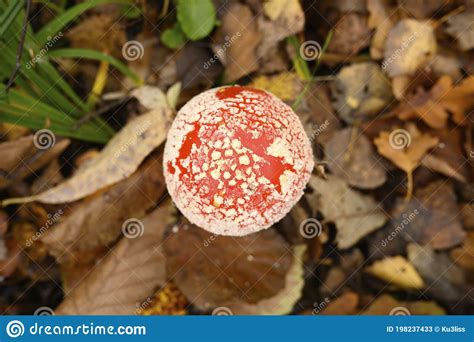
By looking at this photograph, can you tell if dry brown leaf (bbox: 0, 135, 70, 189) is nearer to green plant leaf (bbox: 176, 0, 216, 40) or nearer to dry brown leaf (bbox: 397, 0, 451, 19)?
green plant leaf (bbox: 176, 0, 216, 40)

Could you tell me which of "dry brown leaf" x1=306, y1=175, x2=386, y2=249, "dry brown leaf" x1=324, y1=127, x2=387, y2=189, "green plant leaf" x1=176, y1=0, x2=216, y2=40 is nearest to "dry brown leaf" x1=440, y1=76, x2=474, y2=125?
"dry brown leaf" x1=324, y1=127, x2=387, y2=189

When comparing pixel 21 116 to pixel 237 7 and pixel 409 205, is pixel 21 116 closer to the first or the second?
pixel 237 7

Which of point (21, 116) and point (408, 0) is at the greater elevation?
point (408, 0)

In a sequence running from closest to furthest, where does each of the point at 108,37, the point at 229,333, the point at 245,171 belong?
the point at 245,171
the point at 229,333
the point at 108,37

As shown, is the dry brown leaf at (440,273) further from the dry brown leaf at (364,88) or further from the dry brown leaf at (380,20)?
the dry brown leaf at (380,20)

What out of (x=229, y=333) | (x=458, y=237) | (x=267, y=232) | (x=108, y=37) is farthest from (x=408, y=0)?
(x=229, y=333)

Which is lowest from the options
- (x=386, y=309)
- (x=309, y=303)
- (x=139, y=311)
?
(x=139, y=311)
